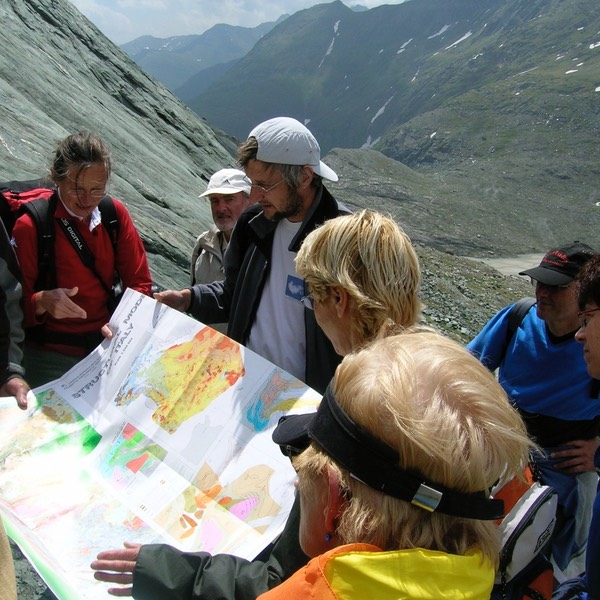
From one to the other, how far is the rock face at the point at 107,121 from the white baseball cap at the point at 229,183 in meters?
2.85

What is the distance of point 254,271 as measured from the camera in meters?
3.68

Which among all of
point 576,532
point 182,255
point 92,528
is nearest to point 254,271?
point 92,528

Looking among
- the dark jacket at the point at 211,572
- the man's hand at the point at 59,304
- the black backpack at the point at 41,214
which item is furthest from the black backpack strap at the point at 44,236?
the dark jacket at the point at 211,572

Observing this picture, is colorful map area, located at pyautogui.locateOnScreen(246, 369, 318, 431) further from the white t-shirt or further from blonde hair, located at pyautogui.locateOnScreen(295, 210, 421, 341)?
the white t-shirt

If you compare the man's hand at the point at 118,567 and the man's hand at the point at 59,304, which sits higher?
the man's hand at the point at 59,304

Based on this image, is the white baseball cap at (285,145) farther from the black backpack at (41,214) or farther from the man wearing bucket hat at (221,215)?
the man wearing bucket hat at (221,215)

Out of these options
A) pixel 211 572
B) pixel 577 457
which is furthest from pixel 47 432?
pixel 577 457

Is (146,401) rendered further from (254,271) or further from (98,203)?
(98,203)

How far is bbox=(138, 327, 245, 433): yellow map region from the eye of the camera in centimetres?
295

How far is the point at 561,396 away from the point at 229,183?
11.2ft

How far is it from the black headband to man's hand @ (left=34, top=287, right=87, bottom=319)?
2564 millimetres

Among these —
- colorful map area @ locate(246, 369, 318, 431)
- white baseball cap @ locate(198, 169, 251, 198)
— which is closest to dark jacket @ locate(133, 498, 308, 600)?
colorful map area @ locate(246, 369, 318, 431)

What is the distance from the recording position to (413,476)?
1.51m

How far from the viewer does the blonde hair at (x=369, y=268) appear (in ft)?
8.11
